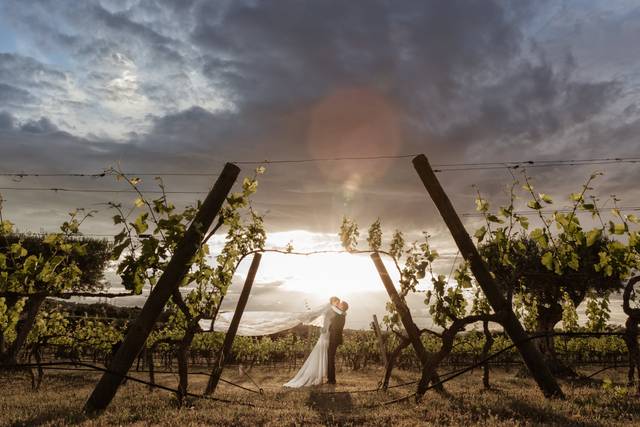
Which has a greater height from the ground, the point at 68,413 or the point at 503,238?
the point at 503,238

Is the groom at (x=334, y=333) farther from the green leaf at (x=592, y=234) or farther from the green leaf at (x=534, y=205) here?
the green leaf at (x=592, y=234)

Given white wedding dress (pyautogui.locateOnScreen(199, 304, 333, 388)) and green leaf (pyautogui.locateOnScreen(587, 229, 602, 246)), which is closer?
green leaf (pyautogui.locateOnScreen(587, 229, 602, 246))

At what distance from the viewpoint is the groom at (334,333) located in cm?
1439

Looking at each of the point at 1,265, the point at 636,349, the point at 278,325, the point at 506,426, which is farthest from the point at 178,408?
the point at 278,325

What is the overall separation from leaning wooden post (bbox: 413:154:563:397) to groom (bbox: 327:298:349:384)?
7363 millimetres

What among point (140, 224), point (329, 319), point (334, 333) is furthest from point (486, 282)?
point (329, 319)

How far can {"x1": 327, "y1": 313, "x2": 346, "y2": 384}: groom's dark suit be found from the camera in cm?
1438

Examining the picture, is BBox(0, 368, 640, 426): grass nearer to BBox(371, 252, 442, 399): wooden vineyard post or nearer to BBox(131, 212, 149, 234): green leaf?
BBox(371, 252, 442, 399): wooden vineyard post

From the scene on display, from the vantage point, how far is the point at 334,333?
14.6 m

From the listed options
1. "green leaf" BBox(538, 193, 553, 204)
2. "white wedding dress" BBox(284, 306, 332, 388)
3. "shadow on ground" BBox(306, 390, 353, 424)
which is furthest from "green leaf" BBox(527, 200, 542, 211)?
"white wedding dress" BBox(284, 306, 332, 388)

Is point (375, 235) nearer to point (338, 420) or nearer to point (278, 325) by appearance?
point (338, 420)

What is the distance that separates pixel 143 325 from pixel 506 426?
5277 millimetres

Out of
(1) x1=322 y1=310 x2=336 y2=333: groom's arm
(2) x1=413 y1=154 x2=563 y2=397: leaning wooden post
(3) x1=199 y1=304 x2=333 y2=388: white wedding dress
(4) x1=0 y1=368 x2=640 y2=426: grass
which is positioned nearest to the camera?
(4) x1=0 y1=368 x2=640 y2=426: grass

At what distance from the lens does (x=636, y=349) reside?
6.02 m
